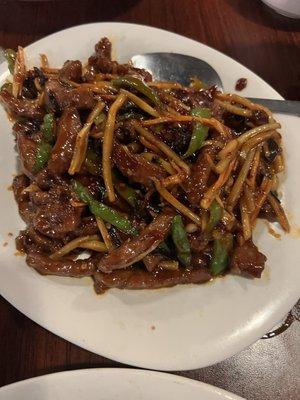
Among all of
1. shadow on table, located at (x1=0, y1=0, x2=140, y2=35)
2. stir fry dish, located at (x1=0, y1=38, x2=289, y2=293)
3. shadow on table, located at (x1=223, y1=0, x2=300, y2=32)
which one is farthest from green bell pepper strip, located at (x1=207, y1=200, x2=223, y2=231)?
shadow on table, located at (x1=223, y1=0, x2=300, y2=32)

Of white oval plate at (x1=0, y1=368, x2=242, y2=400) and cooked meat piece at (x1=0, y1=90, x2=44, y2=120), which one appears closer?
white oval plate at (x1=0, y1=368, x2=242, y2=400)

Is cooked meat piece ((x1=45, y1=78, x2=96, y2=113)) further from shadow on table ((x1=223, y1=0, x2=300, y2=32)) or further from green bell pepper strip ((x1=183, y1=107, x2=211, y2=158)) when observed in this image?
shadow on table ((x1=223, y1=0, x2=300, y2=32))

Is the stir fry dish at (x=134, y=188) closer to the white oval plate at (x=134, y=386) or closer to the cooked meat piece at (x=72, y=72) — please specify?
the cooked meat piece at (x=72, y=72)

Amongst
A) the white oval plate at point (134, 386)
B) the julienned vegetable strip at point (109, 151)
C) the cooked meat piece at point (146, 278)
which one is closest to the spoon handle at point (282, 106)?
the julienned vegetable strip at point (109, 151)

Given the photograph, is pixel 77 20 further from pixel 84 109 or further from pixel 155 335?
pixel 155 335

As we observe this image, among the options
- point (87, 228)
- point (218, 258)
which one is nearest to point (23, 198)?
point (87, 228)

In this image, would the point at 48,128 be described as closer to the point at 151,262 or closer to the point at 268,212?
the point at 151,262
